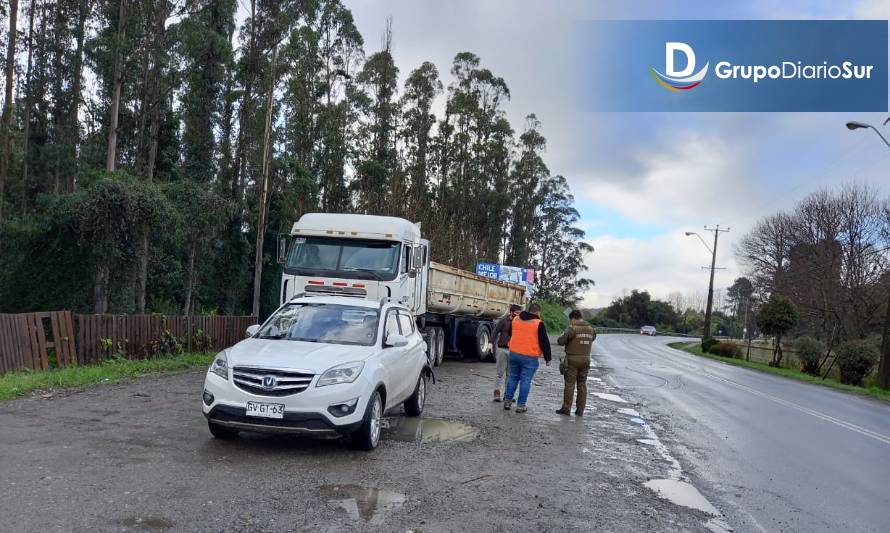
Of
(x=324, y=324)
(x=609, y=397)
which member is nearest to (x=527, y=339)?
(x=324, y=324)

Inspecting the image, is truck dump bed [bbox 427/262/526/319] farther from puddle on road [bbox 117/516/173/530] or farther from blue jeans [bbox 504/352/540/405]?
puddle on road [bbox 117/516/173/530]

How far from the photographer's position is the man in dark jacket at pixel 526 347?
11.0m

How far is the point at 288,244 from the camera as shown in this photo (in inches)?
612

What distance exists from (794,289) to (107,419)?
157 feet

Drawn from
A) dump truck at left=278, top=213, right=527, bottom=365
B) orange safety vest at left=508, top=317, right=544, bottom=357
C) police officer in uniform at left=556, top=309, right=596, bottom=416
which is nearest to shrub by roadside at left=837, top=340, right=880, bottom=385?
dump truck at left=278, top=213, right=527, bottom=365

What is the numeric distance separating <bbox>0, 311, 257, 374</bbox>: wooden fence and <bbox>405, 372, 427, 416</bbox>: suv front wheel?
7.41 m

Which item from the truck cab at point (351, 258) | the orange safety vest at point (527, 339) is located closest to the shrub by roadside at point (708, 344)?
the truck cab at point (351, 258)

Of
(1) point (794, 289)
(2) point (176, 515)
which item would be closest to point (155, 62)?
(2) point (176, 515)

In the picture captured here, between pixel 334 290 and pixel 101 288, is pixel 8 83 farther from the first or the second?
pixel 334 290

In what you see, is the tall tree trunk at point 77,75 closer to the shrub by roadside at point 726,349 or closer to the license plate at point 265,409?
the license plate at point 265,409

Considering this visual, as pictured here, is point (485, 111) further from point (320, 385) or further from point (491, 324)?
point (320, 385)

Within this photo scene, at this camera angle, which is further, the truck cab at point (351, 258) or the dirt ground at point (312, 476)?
the truck cab at point (351, 258)

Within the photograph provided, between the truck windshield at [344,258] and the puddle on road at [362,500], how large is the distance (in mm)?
8672

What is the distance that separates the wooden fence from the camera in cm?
1248
